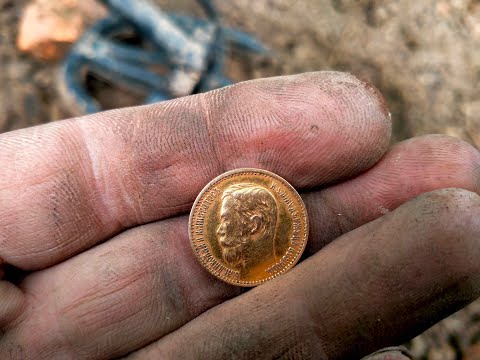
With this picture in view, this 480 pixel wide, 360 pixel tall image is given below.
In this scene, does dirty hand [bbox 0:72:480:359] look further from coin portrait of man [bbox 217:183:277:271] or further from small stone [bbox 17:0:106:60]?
small stone [bbox 17:0:106:60]

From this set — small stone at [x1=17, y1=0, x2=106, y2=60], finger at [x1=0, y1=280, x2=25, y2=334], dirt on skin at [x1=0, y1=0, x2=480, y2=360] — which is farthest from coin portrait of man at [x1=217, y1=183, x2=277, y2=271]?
small stone at [x1=17, y1=0, x2=106, y2=60]

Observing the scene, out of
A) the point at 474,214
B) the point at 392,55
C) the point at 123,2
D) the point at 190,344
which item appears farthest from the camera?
the point at 123,2

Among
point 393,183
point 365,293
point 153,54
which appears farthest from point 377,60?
point 365,293

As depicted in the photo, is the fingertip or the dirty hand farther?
the fingertip

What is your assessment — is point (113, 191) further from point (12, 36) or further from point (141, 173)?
point (12, 36)

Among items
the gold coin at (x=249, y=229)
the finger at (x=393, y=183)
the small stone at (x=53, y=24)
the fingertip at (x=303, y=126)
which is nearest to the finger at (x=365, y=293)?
the gold coin at (x=249, y=229)

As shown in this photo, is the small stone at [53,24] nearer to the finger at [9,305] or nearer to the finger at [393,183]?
the finger at [9,305]

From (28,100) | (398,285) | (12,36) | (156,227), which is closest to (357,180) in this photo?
(398,285)

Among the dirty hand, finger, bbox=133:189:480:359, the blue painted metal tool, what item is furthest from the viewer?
the blue painted metal tool
